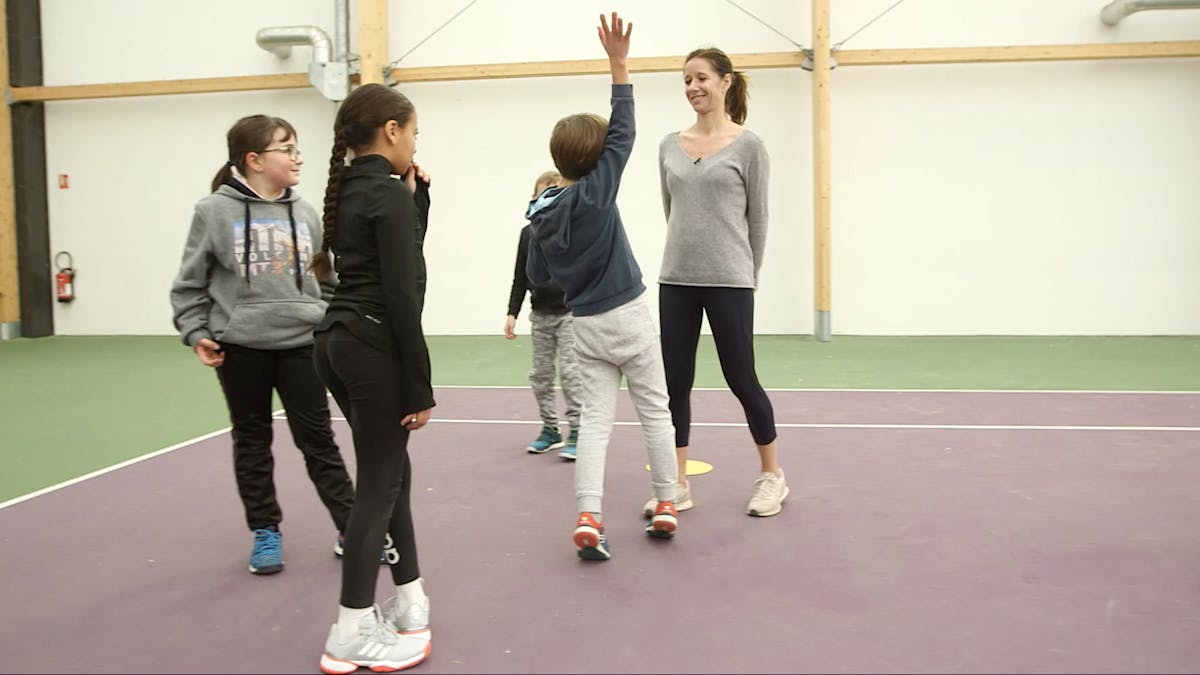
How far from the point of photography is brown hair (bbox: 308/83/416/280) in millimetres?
2359

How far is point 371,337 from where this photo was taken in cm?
235

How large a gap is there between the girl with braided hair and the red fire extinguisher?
1066cm

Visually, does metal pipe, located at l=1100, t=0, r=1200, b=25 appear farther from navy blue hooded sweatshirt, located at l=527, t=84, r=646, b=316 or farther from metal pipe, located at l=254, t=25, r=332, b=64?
navy blue hooded sweatshirt, located at l=527, t=84, r=646, b=316

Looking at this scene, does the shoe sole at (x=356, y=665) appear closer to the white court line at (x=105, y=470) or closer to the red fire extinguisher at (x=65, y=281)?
the white court line at (x=105, y=470)

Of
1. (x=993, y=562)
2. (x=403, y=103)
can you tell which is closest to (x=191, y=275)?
(x=403, y=103)

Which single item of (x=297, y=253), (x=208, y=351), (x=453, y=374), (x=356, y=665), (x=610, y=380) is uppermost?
(x=297, y=253)

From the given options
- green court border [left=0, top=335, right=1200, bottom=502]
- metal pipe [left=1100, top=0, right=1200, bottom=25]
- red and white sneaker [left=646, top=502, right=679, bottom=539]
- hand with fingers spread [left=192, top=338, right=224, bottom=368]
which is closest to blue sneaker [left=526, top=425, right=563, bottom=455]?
green court border [left=0, top=335, right=1200, bottom=502]

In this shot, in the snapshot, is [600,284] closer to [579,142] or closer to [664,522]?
[579,142]

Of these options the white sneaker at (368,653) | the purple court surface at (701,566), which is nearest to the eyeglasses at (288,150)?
the purple court surface at (701,566)

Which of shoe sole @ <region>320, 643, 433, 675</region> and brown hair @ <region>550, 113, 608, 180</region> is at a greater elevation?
brown hair @ <region>550, 113, 608, 180</region>

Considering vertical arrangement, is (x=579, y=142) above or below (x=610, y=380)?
above

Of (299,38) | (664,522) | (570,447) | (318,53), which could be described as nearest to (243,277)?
(664,522)

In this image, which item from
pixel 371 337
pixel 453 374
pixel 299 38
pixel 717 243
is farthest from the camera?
pixel 299 38

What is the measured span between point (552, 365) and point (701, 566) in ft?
6.65
